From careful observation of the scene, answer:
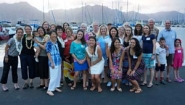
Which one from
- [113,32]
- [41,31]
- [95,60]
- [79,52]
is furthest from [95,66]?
[41,31]

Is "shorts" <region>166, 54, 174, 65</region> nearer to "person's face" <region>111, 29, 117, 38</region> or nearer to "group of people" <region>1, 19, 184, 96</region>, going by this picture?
"group of people" <region>1, 19, 184, 96</region>

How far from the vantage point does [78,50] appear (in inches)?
189

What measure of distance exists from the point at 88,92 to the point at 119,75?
2.92 ft

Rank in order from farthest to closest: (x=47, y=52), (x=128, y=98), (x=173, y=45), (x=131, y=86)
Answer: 1. (x=173, y=45)
2. (x=131, y=86)
3. (x=47, y=52)
4. (x=128, y=98)

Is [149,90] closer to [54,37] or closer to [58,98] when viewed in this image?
[58,98]

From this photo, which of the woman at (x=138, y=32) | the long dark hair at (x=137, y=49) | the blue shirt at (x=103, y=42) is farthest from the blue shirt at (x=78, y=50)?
the woman at (x=138, y=32)

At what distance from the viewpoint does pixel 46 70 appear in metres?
4.81

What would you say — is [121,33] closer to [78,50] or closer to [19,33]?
[78,50]

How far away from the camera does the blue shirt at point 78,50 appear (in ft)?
15.8

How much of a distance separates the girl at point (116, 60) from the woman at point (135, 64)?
0.23 meters

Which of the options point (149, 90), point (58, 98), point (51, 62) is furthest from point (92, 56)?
point (149, 90)

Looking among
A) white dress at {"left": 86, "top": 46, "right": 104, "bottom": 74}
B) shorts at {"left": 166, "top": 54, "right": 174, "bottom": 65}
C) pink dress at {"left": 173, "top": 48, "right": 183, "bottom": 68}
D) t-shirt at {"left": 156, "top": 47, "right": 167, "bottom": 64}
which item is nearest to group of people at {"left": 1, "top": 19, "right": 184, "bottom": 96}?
white dress at {"left": 86, "top": 46, "right": 104, "bottom": 74}

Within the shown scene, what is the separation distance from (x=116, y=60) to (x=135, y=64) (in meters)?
0.49

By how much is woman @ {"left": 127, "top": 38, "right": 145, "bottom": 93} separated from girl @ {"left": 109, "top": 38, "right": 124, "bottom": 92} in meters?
0.23
